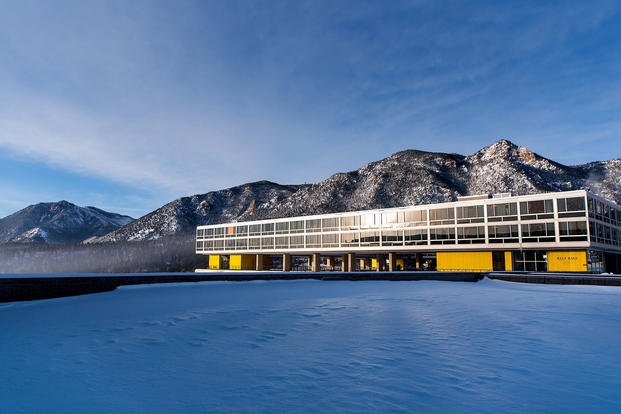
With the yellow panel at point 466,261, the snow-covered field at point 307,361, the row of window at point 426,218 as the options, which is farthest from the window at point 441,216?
the snow-covered field at point 307,361

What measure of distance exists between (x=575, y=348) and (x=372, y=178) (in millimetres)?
160044

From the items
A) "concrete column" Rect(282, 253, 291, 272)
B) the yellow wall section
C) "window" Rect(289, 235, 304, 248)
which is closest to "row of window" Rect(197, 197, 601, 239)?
"window" Rect(289, 235, 304, 248)

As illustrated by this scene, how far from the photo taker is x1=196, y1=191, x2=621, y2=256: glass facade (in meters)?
49.1

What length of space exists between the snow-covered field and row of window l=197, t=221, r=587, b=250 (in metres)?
40.5

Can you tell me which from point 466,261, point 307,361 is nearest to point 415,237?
point 466,261

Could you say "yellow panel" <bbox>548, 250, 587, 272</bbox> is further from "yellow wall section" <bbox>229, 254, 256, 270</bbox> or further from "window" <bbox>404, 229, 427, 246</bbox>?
"yellow wall section" <bbox>229, 254, 256, 270</bbox>

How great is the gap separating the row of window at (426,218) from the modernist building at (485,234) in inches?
4.7

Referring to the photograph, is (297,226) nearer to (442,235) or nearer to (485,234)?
(442,235)

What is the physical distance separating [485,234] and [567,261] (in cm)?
1038

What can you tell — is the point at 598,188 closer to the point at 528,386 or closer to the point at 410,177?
the point at 410,177

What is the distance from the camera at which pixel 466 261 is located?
57.1 meters

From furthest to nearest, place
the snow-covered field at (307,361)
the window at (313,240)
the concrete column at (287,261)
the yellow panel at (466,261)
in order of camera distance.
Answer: the concrete column at (287,261), the window at (313,240), the yellow panel at (466,261), the snow-covered field at (307,361)

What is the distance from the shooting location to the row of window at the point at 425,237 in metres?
49.8

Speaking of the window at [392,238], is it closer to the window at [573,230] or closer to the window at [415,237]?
the window at [415,237]
